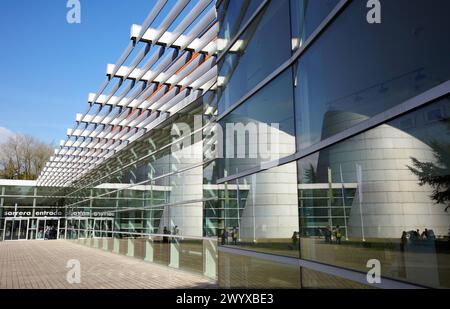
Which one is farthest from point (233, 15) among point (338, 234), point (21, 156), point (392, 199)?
point (21, 156)

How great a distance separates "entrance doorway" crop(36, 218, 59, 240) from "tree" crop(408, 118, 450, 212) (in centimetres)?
4435

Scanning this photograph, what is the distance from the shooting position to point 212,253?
36.4ft

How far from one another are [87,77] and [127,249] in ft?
Result: 34.4

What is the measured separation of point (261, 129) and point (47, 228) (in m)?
41.4

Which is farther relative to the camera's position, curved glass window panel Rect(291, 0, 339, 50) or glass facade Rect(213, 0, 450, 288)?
curved glass window panel Rect(291, 0, 339, 50)

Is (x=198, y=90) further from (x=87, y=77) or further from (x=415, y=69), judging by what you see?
(x=415, y=69)

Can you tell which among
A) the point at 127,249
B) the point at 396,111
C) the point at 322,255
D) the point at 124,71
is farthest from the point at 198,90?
the point at 127,249

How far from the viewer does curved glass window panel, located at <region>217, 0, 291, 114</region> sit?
214 inches

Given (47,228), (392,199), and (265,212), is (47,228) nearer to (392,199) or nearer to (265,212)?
(265,212)

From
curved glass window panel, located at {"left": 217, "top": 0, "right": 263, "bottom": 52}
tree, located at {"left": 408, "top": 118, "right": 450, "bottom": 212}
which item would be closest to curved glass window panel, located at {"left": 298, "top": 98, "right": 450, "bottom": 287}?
tree, located at {"left": 408, "top": 118, "right": 450, "bottom": 212}

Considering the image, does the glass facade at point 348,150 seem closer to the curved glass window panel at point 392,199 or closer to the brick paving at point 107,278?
the curved glass window panel at point 392,199

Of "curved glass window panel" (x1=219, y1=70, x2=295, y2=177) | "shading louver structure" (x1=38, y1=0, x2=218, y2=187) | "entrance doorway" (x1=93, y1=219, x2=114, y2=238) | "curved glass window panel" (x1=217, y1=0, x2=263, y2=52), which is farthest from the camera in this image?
"entrance doorway" (x1=93, y1=219, x2=114, y2=238)

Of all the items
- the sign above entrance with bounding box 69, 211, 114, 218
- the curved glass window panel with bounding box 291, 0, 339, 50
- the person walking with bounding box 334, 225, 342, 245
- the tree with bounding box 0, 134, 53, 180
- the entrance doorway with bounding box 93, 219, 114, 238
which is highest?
the tree with bounding box 0, 134, 53, 180

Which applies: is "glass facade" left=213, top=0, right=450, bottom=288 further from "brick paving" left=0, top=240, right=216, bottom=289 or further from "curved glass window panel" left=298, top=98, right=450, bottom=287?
"brick paving" left=0, top=240, right=216, bottom=289
